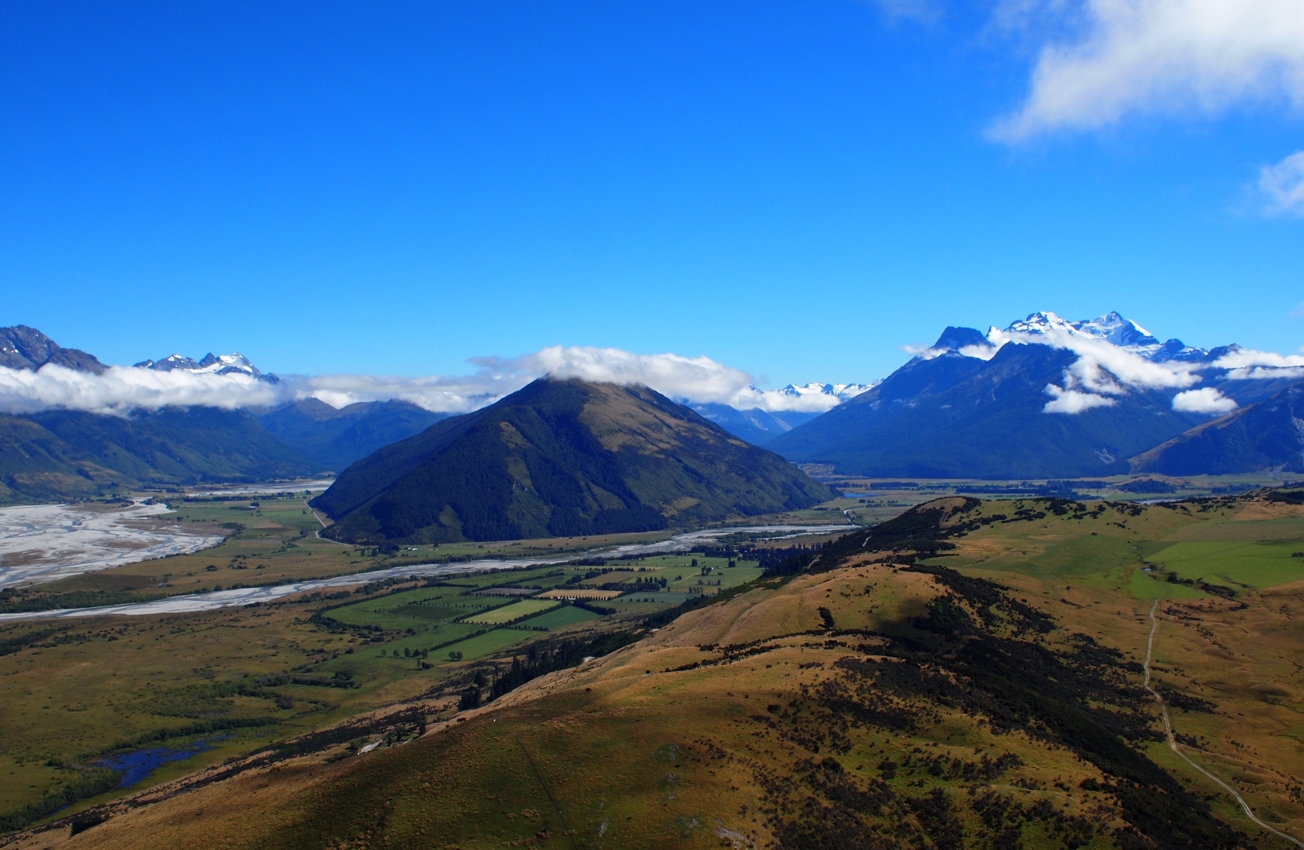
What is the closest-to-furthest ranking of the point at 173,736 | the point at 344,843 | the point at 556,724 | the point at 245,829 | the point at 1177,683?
the point at 344,843, the point at 245,829, the point at 556,724, the point at 1177,683, the point at 173,736

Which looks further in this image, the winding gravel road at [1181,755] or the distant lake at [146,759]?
the distant lake at [146,759]

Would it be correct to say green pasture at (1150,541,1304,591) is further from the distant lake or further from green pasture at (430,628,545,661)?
the distant lake

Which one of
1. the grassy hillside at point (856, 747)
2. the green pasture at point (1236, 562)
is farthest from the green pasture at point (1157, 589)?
the grassy hillside at point (856, 747)

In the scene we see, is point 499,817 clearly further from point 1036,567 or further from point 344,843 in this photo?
point 1036,567

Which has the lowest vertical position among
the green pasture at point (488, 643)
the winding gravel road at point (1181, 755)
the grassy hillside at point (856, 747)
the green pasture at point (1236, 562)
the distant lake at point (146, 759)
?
the distant lake at point (146, 759)

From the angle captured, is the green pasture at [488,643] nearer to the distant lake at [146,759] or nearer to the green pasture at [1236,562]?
the distant lake at [146,759]

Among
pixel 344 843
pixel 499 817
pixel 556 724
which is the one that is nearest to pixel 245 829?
pixel 344 843

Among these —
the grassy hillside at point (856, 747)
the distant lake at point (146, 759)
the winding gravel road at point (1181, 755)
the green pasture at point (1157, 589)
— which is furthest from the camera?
the green pasture at point (1157, 589)

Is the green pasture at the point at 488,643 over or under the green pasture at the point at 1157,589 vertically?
under
